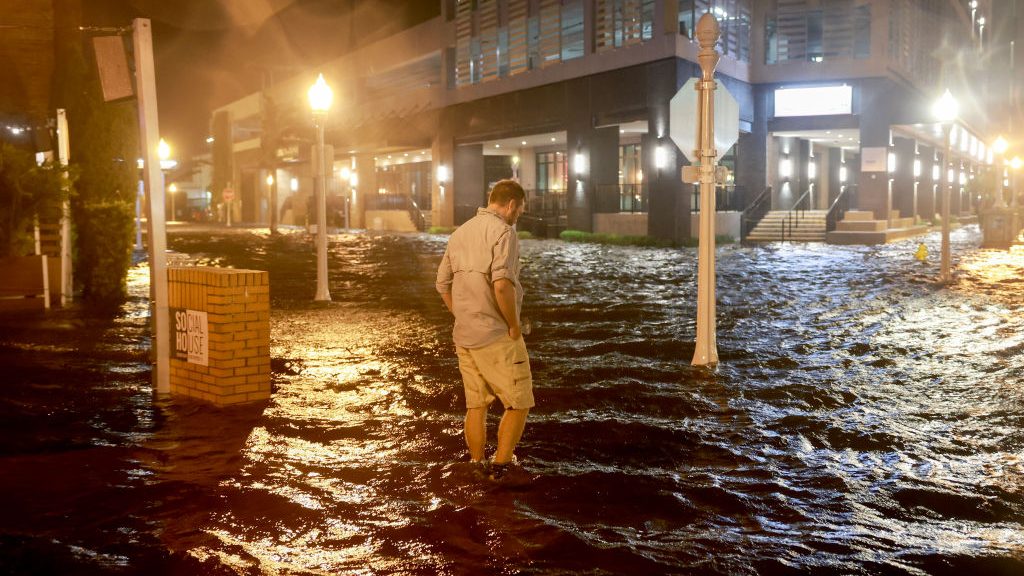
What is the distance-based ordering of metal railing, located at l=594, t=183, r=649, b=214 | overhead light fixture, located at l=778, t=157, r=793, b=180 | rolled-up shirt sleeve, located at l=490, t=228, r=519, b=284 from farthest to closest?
overhead light fixture, located at l=778, t=157, r=793, b=180 → metal railing, located at l=594, t=183, r=649, b=214 → rolled-up shirt sleeve, located at l=490, t=228, r=519, b=284

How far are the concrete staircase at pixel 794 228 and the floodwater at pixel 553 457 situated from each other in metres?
25.3

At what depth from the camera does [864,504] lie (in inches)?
205

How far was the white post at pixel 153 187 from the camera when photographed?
25.8 ft

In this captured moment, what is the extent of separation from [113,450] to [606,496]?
3.46 metres

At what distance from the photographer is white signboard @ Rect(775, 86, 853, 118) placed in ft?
136

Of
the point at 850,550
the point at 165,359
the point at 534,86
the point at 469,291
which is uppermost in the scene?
the point at 534,86

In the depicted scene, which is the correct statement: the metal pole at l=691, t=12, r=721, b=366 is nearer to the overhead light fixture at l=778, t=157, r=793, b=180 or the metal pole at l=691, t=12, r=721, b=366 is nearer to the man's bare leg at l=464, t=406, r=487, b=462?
the man's bare leg at l=464, t=406, r=487, b=462

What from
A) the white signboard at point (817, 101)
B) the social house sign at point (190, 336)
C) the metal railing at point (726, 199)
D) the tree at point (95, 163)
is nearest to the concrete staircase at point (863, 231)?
the metal railing at point (726, 199)

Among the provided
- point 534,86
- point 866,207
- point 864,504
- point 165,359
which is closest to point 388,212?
point 534,86

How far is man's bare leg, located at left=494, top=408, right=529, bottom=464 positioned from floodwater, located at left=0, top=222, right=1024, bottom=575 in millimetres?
164

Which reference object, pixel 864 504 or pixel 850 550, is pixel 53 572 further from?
pixel 864 504

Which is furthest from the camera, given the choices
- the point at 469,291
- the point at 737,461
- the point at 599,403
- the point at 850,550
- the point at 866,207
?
the point at 866,207

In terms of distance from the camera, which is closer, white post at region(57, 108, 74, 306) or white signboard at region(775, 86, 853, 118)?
white post at region(57, 108, 74, 306)

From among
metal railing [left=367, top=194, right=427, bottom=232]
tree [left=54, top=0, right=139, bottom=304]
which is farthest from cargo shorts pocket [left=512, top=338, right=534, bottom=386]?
metal railing [left=367, top=194, right=427, bottom=232]
